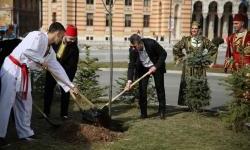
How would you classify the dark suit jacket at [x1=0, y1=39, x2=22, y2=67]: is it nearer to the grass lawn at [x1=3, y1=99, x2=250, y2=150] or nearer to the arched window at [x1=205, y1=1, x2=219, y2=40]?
the grass lawn at [x1=3, y1=99, x2=250, y2=150]

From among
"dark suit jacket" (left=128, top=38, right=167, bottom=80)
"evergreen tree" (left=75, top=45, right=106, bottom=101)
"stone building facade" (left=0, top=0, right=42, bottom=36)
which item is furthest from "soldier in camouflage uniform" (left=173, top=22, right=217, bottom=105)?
"stone building facade" (left=0, top=0, right=42, bottom=36)

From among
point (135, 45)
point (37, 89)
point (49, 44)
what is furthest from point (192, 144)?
point (37, 89)

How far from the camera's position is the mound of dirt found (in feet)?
27.0

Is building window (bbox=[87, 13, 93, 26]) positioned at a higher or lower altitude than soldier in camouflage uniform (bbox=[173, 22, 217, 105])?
higher

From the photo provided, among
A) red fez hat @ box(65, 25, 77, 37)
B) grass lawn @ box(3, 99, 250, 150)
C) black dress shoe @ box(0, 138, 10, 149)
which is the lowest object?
grass lawn @ box(3, 99, 250, 150)

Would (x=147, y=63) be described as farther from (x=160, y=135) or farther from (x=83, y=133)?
(x=83, y=133)

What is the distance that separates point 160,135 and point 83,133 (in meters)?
1.48

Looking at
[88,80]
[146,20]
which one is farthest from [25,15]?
[88,80]

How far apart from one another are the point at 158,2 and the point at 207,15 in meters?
9.97

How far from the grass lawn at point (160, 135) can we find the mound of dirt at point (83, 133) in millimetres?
122

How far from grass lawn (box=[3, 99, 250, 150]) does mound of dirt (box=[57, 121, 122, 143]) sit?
0.12 metres

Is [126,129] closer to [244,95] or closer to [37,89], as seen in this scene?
[244,95]

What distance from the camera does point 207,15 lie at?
65062 mm

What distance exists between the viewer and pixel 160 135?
8.85 meters
